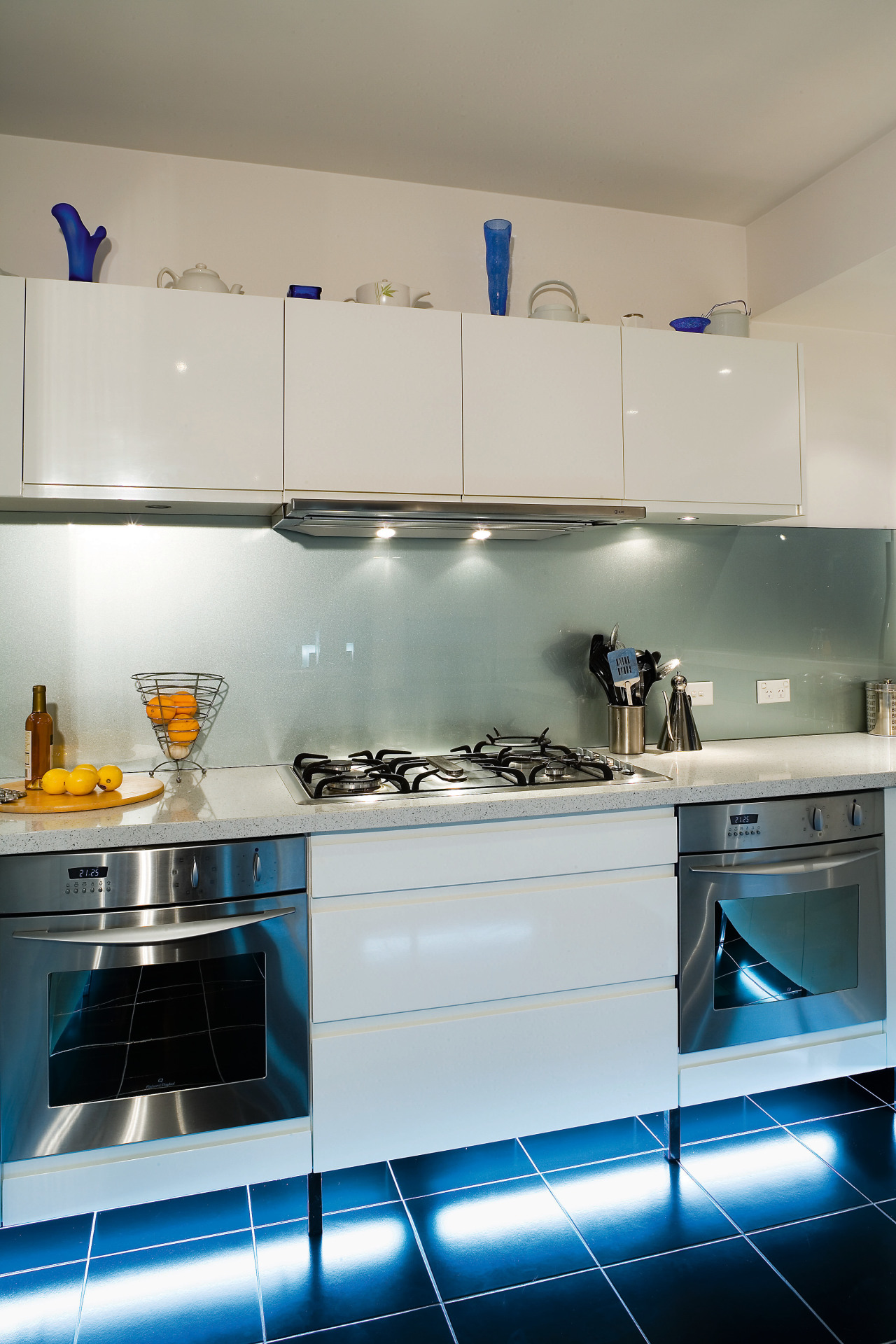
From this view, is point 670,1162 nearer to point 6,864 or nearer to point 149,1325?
point 149,1325

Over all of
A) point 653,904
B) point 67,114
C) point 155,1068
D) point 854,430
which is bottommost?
point 155,1068

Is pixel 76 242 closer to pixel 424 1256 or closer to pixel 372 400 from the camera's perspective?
pixel 372 400

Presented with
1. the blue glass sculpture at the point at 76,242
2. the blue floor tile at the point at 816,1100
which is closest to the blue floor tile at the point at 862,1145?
the blue floor tile at the point at 816,1100

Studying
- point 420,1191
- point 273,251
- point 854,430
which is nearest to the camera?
point 420,1191

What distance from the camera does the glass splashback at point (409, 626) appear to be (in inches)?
89.3

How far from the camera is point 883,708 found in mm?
2914

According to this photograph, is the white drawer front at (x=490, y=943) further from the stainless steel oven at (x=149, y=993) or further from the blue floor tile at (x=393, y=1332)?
the blue floor tile at (x=393, y=1332)

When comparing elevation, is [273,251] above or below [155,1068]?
above

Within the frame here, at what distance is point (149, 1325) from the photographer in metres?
1.61

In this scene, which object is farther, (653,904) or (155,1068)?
(653,904)

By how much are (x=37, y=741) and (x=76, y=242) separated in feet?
4.04

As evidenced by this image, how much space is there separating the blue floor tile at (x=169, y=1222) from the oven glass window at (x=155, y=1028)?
298 mm

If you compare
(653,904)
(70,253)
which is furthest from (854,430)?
(70,253)

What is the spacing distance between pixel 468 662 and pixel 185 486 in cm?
97
